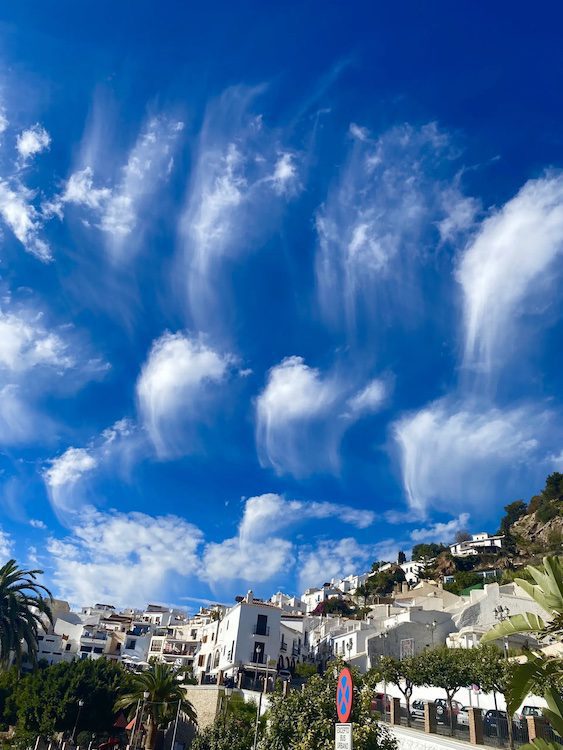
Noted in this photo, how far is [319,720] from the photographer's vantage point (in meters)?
17.6

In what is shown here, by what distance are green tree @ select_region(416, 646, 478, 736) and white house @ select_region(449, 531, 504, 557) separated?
10901 centimetres

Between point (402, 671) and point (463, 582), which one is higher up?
point (463, 582)

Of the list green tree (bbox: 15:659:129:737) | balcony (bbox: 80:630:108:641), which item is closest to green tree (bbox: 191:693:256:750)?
green tree (bbox: 15:659:129:737)

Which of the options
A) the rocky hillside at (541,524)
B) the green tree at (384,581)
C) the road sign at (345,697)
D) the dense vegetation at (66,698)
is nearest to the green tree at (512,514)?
the rocky hillside at (541,524)

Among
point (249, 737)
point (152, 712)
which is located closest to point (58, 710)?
point (152, 712)

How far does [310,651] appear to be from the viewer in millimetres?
79250

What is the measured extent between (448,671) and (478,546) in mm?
119945

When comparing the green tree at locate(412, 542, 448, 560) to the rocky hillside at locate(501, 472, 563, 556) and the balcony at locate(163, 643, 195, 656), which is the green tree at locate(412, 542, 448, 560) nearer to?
the rocky hillside at locate(501, 472, 563, 556)

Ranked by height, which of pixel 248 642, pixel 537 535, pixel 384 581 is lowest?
pixel 248 642

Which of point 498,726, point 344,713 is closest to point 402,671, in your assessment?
point 498,726

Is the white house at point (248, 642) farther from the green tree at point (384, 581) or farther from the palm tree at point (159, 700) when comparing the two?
the green tree at point (384, 581)

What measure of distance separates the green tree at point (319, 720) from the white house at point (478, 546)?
13303cm

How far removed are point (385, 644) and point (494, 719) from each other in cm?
3796

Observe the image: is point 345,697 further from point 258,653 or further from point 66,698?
point 66,698
